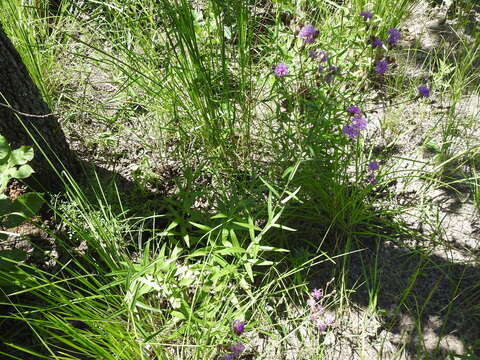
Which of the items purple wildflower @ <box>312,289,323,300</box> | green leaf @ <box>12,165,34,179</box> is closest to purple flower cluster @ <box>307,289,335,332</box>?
purple wildflower @ <box>312,289,323,300</box>

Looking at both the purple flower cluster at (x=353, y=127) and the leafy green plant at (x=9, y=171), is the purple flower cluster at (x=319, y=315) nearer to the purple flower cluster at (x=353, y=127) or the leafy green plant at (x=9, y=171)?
the purple flower cluster at (x=353, y=127)

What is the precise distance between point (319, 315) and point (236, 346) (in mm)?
380

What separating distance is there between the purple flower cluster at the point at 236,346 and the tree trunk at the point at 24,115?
0.95 meters

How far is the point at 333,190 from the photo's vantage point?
1.85 m

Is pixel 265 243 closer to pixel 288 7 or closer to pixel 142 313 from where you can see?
pixel 142 313

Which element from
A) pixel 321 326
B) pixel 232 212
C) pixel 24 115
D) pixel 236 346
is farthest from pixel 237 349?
pixel 24 115

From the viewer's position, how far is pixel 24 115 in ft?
6.05

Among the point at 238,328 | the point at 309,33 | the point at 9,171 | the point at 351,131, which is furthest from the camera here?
the point at 309,33

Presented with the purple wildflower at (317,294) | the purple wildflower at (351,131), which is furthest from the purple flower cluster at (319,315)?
the purple wildflower at (351,131)

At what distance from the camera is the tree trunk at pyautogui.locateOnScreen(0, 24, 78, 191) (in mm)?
1789

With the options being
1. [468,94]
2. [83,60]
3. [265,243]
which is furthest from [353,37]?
[83,60]

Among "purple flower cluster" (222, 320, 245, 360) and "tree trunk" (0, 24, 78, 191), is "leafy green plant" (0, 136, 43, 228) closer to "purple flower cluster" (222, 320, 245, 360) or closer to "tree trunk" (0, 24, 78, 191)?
"tree trunk" (0, 24, 78, 191)

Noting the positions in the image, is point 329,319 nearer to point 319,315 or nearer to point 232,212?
point 319,315

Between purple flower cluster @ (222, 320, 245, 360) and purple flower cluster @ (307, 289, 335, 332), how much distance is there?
308 millimetres
